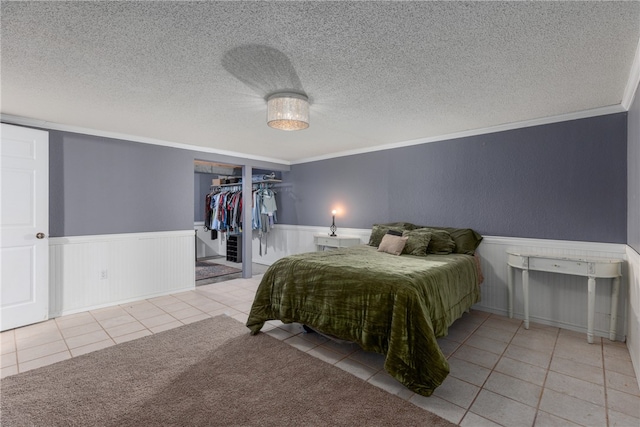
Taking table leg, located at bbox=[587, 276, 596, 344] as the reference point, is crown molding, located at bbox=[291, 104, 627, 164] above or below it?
above

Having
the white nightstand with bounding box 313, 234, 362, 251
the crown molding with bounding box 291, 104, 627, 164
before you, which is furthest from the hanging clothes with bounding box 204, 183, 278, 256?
the crown molding with bounding box 291, 104, 627, 164

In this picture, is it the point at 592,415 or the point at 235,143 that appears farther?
the point at 235,143

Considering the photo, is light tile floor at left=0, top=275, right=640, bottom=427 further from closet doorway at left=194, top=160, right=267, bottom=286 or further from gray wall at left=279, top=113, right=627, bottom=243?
closet doorway at left=194, top=160, right=267, bottom=286

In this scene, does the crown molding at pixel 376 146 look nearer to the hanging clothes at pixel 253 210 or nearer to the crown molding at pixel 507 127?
the crown molding at pixel 507 127

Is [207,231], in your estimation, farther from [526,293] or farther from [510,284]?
[526,293]

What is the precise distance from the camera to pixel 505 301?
3.56 meters

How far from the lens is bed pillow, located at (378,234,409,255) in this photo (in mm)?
3559

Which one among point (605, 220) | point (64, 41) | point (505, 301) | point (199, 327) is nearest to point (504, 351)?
point (505, 301)

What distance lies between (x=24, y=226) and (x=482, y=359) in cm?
471

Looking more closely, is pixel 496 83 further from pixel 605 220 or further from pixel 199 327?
pixel 199 327

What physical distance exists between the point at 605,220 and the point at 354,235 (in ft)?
10.2

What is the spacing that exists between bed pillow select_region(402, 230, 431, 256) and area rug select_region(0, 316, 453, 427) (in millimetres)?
1721

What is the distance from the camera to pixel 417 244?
3.56 metres

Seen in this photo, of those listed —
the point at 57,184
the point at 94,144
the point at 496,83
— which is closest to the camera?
the point at 496,83
